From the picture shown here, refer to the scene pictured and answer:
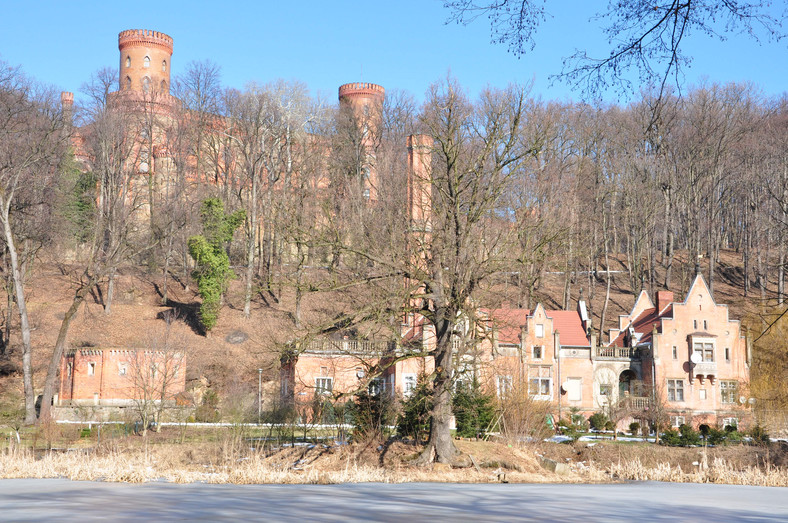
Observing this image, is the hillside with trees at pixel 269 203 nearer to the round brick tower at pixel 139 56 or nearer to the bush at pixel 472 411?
the round brick tower at pixel 139 56

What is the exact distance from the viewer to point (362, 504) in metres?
10.1

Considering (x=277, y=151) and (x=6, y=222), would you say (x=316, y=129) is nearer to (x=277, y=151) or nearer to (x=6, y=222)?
(x=277, y=151)

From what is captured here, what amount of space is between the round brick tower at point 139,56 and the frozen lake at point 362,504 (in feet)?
204

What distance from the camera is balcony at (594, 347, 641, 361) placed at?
44.9m

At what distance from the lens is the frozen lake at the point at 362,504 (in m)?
8.87

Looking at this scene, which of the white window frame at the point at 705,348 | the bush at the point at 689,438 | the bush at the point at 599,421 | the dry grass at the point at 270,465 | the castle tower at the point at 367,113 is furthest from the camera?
the castle tower at the point at 367,113

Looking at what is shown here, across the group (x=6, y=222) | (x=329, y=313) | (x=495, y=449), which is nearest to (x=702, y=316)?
(x=329, y=313)

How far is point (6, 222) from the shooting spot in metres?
35.3

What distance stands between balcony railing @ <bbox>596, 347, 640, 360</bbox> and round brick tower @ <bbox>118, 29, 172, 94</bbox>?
44697 millimetres

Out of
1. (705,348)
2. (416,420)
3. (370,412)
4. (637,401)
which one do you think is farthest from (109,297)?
(705,348)

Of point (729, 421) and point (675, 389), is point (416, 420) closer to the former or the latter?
point (729, 421)

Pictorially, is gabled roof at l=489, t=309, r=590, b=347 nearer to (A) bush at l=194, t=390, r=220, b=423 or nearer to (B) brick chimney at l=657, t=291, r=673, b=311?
(B) brick chimney at l=657, t=291, r=673, b=311

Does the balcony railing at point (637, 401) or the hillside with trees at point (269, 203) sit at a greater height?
the hillside with trees at point (269, 203)

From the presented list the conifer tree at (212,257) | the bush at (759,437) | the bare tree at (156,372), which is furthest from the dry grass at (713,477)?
the conifer tree at (212,257)
